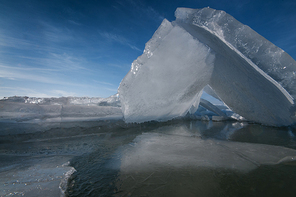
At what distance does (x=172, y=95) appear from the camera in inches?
117

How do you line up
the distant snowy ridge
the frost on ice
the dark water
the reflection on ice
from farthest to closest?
the distant snowy ridge → the frost on ice → the reflection on ice → the dark water

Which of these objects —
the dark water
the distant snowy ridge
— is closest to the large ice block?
the distant snowy ridge

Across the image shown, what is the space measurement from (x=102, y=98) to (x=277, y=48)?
4503 millimetres

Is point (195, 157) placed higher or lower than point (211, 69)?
lower

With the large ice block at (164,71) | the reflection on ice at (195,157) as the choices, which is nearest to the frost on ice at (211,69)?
the large ice block at (164,71)

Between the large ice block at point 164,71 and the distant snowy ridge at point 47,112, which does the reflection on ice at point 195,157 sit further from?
the distant snowy ridge at point 47,112

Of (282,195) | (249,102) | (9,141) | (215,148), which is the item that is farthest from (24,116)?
(249,102)

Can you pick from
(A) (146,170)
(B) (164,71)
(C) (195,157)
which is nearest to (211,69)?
(B) (164,71)

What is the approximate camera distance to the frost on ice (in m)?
2.06

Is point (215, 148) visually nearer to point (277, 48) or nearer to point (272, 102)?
point (277, 48)

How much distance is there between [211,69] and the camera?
304 cm

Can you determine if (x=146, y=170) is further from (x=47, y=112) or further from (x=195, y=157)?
(x=47, y=112)

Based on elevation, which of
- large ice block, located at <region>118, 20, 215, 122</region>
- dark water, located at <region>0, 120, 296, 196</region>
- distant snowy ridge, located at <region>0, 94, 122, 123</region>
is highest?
large ice block, located at <region>118, 20, 215, 122</region>

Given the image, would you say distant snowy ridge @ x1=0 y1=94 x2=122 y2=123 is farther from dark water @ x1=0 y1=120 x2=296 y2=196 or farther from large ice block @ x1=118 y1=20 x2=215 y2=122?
large ice block @ x1=118 y1=20 x2=215 y2=122
